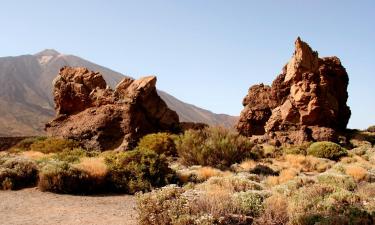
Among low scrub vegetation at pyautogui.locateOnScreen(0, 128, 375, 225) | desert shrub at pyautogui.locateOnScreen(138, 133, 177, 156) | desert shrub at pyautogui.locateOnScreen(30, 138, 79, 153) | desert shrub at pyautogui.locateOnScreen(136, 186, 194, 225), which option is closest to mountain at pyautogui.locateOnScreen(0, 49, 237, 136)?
desert shrub at pyautogui.locateOnScreen(30, 138, 79, 153)

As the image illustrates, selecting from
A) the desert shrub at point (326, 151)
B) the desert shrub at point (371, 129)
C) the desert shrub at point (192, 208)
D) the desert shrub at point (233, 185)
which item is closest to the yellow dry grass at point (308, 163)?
the desert shrub at point (326, 151)

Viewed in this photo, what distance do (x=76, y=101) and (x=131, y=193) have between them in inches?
801

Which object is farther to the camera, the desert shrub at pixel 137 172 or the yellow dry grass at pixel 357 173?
the yellow dry grass at pixel 357 173

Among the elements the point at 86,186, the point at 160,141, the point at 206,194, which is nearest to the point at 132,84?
the point at 160,141

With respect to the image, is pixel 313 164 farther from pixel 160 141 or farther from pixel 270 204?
pixel 270 204

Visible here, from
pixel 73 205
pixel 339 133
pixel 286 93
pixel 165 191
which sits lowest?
pixel 73 205

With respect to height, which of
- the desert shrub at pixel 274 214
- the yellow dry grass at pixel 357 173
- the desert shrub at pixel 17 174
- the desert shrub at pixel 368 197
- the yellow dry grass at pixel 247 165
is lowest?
the desert shrub at pixel 17 174

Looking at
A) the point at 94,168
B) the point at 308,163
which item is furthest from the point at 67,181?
the point at 308,163

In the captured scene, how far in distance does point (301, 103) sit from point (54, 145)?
691 inches

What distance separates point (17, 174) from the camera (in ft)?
48.9

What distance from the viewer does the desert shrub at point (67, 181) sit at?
13.9 metres

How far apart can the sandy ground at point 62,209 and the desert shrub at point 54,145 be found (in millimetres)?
14224

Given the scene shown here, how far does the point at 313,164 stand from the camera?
75.2ft

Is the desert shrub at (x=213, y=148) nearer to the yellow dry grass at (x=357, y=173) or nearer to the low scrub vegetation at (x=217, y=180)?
the low scrub vegetation at (x=217, y=180)
